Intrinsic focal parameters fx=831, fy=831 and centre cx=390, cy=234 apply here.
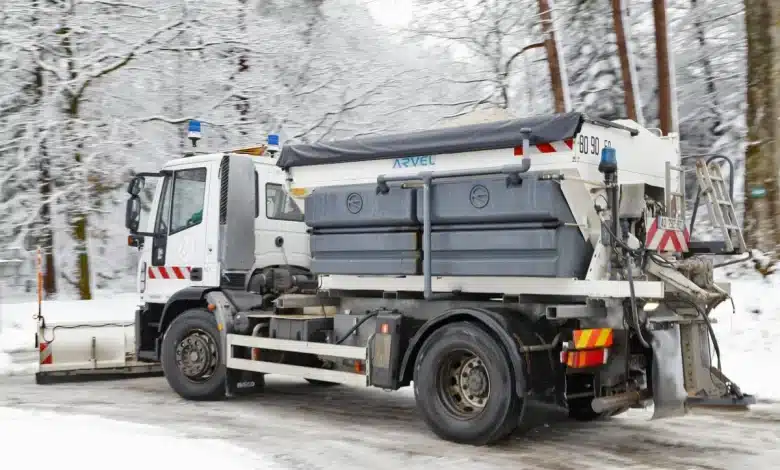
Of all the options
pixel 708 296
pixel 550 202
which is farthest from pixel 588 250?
pixel 708 296

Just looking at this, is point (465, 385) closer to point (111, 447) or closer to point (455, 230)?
point (455, 230)

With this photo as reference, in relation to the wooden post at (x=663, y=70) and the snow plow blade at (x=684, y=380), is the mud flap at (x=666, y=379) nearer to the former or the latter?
the snow plow blade at (x=684, y=380)

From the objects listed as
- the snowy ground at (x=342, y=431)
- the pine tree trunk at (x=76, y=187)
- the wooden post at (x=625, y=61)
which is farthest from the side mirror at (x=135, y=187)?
the wooden post at (x=625, y=61)

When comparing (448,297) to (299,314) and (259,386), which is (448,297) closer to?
(299,314)

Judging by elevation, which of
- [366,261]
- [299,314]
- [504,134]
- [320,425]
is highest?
[504,134]

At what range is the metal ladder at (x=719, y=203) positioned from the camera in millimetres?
7012

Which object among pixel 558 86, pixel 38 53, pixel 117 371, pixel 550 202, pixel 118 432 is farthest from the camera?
pixel 558 86

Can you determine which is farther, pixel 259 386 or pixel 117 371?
pixel 117 371

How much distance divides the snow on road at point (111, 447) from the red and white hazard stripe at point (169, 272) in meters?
2.28

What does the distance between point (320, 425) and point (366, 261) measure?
1555 mm

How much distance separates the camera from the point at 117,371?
10383 millimetres

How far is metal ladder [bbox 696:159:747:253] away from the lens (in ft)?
23.0

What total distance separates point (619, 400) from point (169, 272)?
16.7ft

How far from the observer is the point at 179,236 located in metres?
9.12
